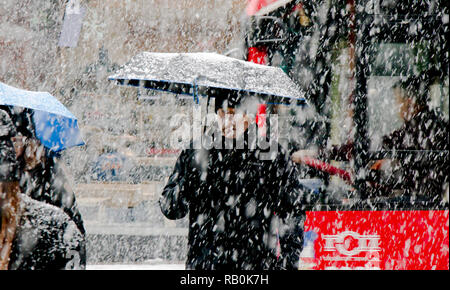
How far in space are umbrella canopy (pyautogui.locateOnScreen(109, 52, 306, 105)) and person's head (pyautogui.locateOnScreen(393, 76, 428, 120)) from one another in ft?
4.07

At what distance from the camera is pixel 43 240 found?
6.39 ft

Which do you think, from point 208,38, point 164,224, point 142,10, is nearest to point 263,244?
point 164,224

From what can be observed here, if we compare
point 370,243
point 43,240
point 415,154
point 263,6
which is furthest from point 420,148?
point 43,240

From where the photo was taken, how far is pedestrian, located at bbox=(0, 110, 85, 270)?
6.12 ft

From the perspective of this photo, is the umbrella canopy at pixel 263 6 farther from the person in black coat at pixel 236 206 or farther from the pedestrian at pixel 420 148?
the person in black coat at pixel 236 206

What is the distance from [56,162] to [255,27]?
255 cm

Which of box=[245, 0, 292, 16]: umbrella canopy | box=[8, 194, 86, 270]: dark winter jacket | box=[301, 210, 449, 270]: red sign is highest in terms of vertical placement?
box=[245, 0, 292, 16]: umbrella canopy

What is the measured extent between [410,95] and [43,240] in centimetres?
344

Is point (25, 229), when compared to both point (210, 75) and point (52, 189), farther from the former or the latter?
point (210, 75)

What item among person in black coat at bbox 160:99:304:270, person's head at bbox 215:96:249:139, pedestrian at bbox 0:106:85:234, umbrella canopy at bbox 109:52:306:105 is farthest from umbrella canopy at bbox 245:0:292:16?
A: pedestrian at bbox 0:106:85:234

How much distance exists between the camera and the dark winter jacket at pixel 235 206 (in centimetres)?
285

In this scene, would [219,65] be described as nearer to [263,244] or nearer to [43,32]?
[263,244]

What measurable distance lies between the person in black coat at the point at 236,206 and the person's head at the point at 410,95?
176cm

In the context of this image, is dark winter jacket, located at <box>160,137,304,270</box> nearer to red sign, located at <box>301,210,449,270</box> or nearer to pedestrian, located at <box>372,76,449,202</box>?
red sign, located at <box>301,210,449,270</box>
